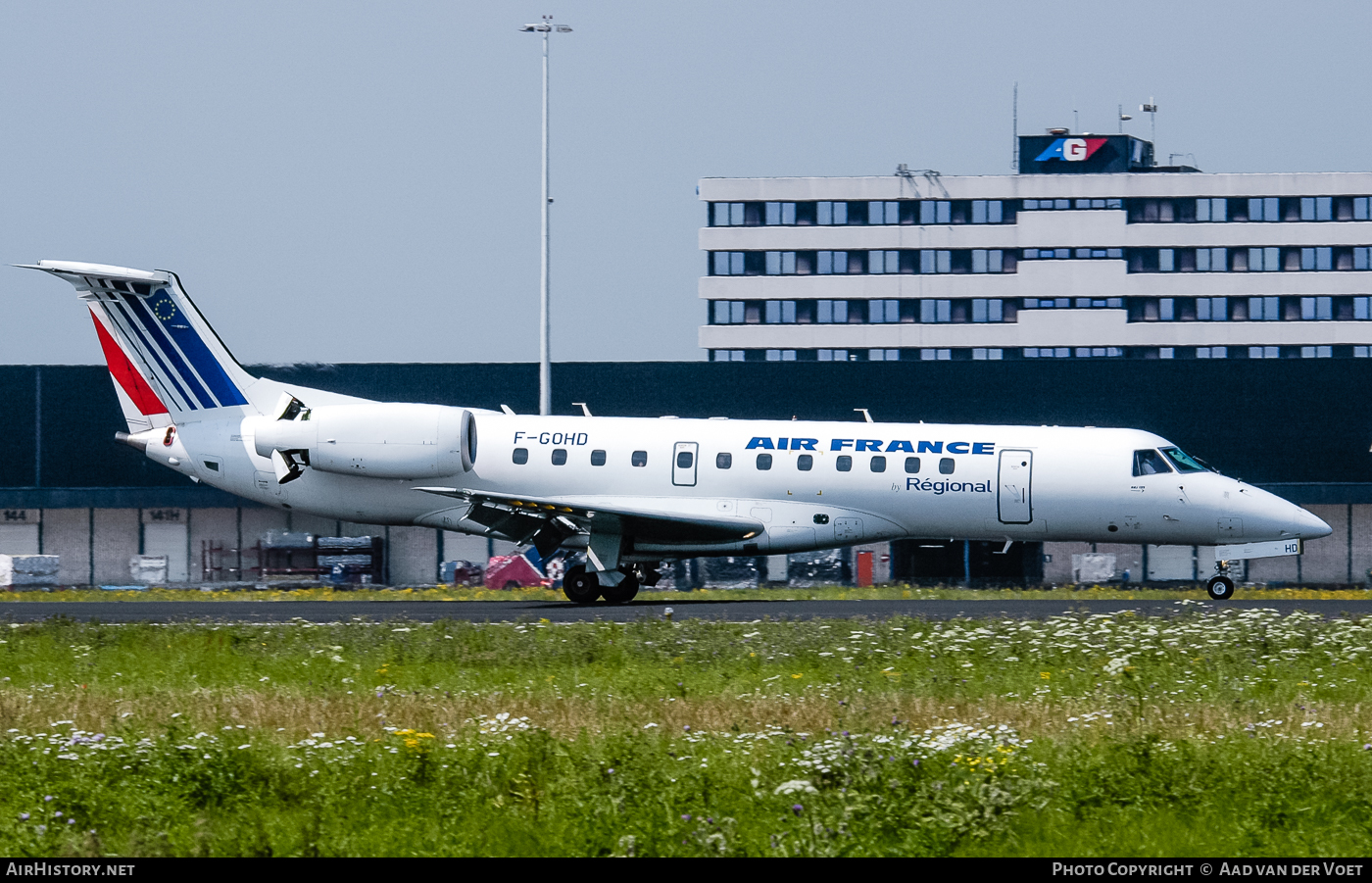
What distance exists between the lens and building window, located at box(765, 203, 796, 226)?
3620 inches

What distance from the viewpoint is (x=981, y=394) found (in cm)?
4169

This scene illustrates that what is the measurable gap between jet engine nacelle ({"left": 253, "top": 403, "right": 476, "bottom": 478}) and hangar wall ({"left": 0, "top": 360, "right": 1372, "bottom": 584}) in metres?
13.9

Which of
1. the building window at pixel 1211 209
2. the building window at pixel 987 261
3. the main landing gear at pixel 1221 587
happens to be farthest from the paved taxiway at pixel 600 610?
the building window at pixel 1211 209

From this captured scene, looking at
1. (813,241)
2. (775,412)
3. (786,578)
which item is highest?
(813,241)

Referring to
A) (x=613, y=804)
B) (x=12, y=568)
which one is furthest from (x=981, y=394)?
(x=613, y=804)

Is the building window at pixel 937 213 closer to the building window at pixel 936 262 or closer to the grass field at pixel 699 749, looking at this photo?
the building window at pixel 936 262

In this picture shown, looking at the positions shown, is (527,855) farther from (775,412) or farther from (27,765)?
(775,412)

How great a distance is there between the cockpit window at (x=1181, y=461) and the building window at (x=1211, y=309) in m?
70.3

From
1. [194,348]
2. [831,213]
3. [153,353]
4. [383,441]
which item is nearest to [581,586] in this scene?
[383,441]

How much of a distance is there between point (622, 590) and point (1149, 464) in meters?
9.11

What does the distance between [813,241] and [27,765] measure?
8384cm

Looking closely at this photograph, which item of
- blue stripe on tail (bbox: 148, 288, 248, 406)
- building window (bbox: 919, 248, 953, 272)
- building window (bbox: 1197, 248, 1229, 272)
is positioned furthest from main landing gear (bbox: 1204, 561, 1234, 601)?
building window (bbox: 1197, 248, 1229, 272)

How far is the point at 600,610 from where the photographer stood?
84.0 feet

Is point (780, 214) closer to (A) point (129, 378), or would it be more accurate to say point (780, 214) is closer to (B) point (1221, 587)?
(A) point (129, 378)
